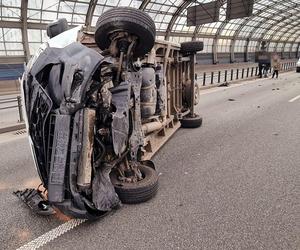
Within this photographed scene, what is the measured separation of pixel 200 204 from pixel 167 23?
31.1 meters

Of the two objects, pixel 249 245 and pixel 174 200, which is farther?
pixel 174 200

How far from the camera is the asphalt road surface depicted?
2807 millimetres

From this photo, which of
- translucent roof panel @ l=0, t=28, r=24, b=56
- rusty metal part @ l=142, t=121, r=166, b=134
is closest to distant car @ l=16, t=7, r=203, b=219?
rusty metal part @ l=142, t=121, r=166, b=134

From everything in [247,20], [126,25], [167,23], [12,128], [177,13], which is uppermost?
[247,20]

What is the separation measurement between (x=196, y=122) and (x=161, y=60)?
8.56 ft

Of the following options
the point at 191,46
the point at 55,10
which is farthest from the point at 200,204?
the point at 55,10

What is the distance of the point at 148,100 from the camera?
417cm

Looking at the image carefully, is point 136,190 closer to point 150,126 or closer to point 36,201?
point 36,201

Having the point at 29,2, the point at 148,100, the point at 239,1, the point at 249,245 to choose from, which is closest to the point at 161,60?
the point at 148,100

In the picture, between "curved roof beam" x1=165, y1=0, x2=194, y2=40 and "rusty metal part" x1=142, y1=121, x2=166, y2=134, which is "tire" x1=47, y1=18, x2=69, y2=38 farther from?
"curved roof beam" x1=165, y1=0, x2=194, y2=40

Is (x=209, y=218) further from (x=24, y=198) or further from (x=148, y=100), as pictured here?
(x=24, y=198)

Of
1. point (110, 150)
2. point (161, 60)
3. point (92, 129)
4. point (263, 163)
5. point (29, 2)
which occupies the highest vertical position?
point (29, 2)

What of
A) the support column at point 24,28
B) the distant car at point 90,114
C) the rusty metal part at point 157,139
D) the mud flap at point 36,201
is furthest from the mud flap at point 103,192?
the support column at point 24,28

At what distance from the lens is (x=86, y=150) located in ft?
9.41
